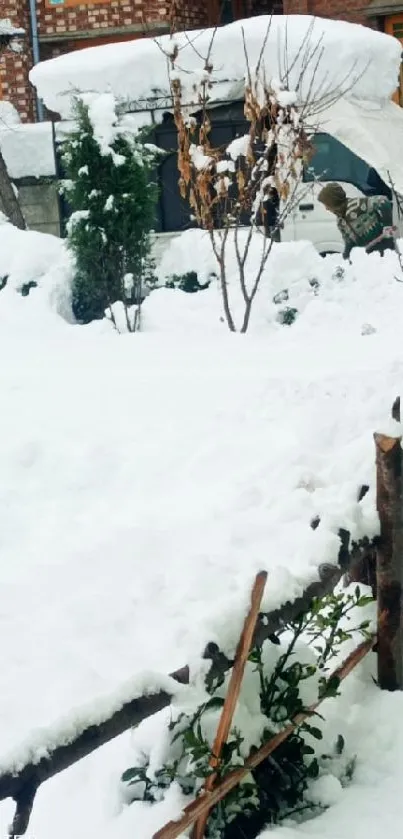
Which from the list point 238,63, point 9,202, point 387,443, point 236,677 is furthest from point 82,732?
point 9,202

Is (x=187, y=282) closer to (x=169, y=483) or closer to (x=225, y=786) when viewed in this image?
(x=169, y=483)

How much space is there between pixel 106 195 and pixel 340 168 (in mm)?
4618

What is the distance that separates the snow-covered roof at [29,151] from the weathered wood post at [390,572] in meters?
13.2

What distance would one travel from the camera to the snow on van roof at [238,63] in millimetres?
13430

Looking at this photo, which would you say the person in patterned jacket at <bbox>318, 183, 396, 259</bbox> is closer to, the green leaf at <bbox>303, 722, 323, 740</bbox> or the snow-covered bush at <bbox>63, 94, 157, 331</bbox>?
the snow-covered bush at <bbox>63, 94, 157, 331</bbox>

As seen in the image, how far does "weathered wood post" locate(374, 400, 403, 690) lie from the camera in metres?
3.16

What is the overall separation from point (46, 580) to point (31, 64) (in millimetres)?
19025

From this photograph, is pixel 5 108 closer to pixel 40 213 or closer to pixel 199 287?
pixel 40 213

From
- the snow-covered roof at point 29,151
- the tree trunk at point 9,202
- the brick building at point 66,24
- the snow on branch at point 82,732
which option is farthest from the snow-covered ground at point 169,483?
the brick building at point 66,24

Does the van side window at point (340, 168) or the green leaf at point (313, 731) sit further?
the van side window at point (340, 168)

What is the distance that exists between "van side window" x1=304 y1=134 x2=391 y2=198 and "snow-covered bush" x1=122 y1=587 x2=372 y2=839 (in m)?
11.0

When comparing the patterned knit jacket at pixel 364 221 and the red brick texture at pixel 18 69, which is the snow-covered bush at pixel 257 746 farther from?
the red brick texture at pixel 18 69

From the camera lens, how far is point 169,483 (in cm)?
556

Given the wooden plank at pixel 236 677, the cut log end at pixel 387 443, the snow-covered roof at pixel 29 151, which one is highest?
the snow-covered roof at pixel 29 151
